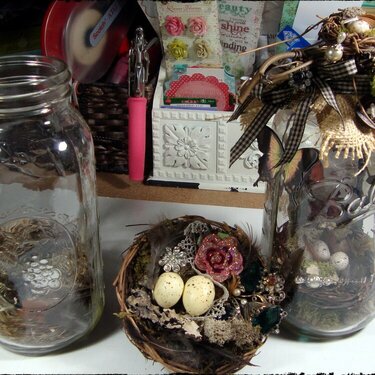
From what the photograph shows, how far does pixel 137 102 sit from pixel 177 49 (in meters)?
0.13

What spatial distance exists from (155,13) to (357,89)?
19.6 inches

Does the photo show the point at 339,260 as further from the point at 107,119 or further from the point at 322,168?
the point at 107,119

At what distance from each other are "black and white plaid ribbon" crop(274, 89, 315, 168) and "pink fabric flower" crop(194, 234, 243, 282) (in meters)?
0.13

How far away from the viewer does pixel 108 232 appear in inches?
28.3

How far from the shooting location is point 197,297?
1.64 ft

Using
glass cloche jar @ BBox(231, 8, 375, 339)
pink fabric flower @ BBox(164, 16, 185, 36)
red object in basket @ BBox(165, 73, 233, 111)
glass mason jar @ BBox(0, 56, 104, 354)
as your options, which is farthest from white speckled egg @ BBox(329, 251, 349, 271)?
pink fabric flower @ BBox(164, 16, 185, 36)

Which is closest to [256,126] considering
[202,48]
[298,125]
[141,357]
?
[298,125]

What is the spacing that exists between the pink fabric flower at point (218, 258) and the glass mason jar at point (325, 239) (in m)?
0.05

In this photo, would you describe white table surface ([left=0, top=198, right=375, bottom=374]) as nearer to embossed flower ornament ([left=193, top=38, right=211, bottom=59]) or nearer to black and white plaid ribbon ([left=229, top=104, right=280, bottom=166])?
black and white plaid ribbon ([left=229, top=104, right=280, bottom=166])

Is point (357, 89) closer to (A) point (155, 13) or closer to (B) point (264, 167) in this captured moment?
(B) point (264, 167)

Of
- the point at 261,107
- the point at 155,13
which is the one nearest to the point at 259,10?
the point at 155,13

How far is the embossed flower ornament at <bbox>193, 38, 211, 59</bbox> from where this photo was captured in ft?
2.75

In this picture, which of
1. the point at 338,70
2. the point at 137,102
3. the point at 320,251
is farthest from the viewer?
the point at 137,102

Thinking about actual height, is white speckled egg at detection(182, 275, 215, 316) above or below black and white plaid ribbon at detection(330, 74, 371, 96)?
below
